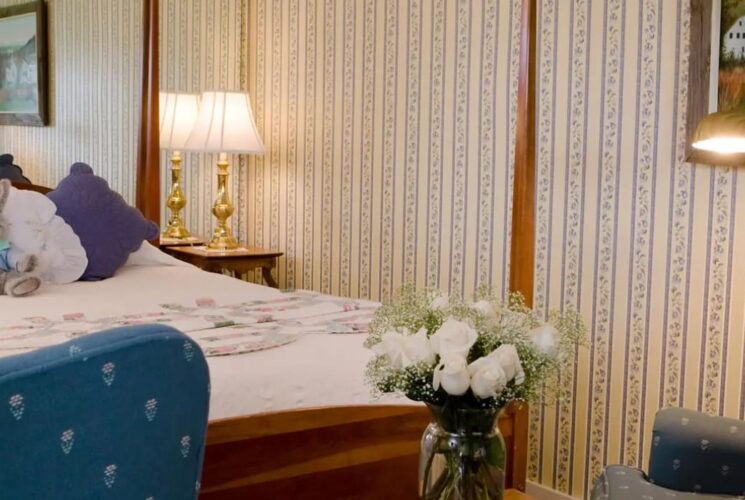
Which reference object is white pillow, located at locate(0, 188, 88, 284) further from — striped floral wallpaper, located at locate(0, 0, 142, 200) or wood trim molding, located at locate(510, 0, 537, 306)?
wood trim molding, located at locate(510, 0, 537, 306)

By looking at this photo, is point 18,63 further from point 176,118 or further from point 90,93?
point 176,118

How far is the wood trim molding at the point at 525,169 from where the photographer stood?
8.18 feet

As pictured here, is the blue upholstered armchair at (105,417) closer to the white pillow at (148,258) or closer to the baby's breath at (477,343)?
the baby's breath at (477,343)

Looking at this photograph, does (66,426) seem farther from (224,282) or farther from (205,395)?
(224,282)

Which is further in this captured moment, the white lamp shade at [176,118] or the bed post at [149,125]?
the white lamp shade at [176,118]

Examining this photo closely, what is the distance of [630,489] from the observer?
1.99 metres

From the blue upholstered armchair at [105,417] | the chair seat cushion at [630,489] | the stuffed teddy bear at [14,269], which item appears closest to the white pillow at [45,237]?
the stuffed teddy bear at [14,269]

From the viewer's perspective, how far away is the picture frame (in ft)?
8.02

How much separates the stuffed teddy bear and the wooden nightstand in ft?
3.33

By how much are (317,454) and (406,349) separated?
2.29 feet

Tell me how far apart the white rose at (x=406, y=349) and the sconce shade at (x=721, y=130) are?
1.13 metres

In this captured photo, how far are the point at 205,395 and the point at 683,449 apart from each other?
1.40m

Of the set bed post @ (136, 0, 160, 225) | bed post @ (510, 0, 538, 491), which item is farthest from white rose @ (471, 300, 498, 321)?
bed post @ (136, 0, 160, 225)

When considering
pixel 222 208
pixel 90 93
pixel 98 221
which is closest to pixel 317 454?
pixel 98 221
